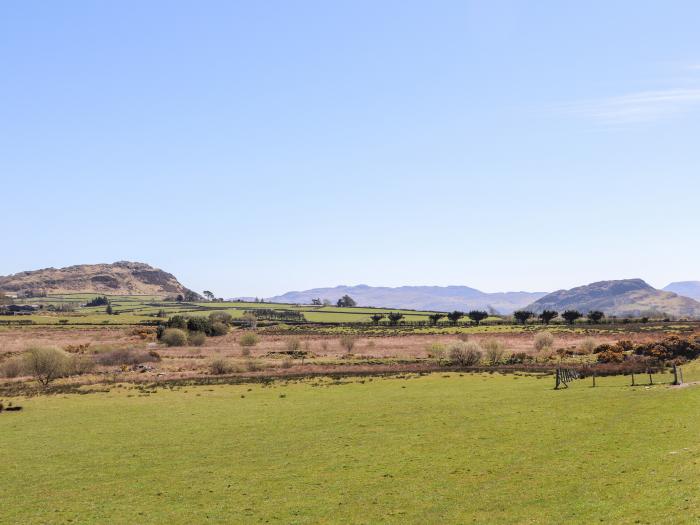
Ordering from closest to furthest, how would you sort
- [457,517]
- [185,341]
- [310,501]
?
[457,517]
[310,501]
[185,341]

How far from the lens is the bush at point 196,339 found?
136 meters

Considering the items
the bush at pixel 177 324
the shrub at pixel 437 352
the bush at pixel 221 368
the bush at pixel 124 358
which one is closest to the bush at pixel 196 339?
the bush at pixel 177 324

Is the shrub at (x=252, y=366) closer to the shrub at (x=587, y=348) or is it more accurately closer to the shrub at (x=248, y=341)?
the shrub at (x=248, y=341)

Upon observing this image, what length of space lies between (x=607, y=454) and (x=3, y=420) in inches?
1736

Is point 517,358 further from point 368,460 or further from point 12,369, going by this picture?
point 12,369

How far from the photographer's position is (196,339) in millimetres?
136750

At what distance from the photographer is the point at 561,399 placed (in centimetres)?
4675

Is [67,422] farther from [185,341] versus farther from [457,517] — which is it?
[185,341]

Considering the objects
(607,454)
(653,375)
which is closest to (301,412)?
(607,454)

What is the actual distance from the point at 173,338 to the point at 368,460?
10790 cm

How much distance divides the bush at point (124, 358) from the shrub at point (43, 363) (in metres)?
19.9

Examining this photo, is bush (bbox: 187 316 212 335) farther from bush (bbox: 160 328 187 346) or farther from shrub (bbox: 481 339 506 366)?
shrub (bbox: 481 339 506 366)

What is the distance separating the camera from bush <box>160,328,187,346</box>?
132125 mm

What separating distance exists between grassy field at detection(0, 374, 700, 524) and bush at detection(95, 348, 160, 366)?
45458 millimetres
